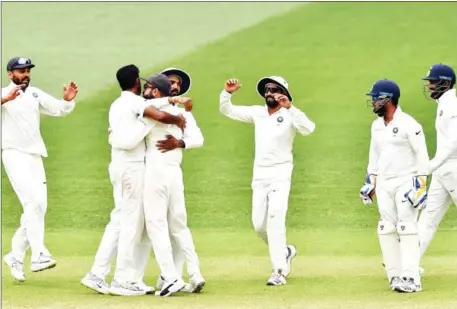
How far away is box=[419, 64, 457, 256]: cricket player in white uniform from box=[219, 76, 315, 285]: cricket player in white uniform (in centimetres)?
110

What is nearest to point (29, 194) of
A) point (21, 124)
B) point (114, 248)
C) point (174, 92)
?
point (21, 124)

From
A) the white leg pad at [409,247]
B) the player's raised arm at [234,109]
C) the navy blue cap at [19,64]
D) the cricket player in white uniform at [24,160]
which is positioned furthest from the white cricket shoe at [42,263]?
the white leg pad at [409,247]

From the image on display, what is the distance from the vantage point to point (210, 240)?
14.6m

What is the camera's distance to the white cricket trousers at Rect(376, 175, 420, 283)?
1050 centimetres

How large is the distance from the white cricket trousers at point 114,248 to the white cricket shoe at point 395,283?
199 centimetres

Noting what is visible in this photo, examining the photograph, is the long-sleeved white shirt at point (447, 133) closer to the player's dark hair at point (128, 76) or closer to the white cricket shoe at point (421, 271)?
the white cricket shoe at point (421, 271)

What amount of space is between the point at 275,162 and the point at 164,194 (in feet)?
4.66

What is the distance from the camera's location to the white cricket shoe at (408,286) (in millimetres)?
10391

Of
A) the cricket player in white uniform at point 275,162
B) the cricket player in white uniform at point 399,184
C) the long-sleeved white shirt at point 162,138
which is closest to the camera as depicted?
the long-sleeved white shirt at point 162,138

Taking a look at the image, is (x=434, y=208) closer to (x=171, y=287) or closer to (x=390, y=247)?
(x=390, y=247)

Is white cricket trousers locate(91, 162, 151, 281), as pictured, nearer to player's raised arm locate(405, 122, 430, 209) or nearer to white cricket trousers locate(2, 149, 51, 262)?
white cricket trousers locate(2, 149, 51, 262)

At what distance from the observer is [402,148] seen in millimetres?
10578

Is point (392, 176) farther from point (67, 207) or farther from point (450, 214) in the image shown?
point (67, 207)

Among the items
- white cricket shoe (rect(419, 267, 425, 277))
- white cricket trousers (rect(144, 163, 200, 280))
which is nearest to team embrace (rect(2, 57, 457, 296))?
white cricket trousers (rect(144, 163, 200, 280))
